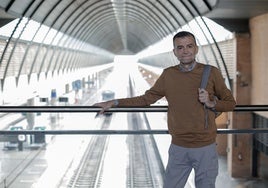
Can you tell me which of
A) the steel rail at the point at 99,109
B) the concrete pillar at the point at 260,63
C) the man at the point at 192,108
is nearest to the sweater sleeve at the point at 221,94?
the man at the point at 192,108

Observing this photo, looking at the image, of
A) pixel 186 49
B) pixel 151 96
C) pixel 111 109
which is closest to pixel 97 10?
pixel 111 109

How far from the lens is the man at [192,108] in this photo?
9.86 ft

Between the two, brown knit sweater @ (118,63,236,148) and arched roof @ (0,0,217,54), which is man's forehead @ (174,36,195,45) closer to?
brown knit sweater @ (118,63,236,148)

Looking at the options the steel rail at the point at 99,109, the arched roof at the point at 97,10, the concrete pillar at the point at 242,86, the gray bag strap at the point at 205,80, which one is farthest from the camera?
the concrete pillar at the point at 242,86

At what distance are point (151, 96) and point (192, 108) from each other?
38cm

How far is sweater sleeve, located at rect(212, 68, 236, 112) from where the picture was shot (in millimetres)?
3000

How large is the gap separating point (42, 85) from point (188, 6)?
36.8 ft

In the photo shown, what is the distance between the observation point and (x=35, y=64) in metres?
23.8

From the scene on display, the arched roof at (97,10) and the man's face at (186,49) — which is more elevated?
the arched roof at (97,10)

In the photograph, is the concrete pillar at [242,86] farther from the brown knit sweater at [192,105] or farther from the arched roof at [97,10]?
the brown knit sweater at [192,105]

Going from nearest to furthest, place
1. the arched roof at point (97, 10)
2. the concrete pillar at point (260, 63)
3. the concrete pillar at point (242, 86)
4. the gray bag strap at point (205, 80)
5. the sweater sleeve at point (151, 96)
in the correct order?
1. the gray bag strap at point (205, 80)
2. the sweater sleeve at point (151, 96)
3. the concrete pillar at point (260, 63)
4. the arched roof at point (97, 10)
5. the concrete pillar at point (242, 86)

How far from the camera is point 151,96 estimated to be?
328cm

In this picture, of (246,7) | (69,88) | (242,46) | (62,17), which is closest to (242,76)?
(242,46)

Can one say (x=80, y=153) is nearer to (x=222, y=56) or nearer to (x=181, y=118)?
(x=222, y=56)
